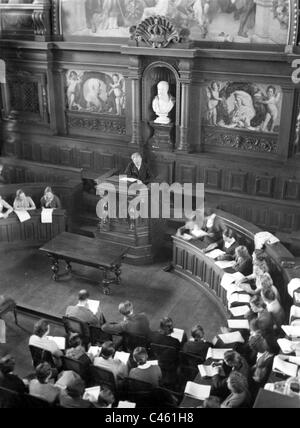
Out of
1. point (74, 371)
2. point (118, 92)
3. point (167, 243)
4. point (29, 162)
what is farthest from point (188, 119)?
point (74, 371)

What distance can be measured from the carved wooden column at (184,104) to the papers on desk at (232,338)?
581cm

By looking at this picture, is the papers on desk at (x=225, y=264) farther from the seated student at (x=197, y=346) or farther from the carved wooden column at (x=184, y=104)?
the carved wooden column at (x=184, y=104)

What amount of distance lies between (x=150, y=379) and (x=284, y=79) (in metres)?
6.93

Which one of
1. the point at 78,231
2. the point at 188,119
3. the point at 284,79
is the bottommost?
the point at 78,231

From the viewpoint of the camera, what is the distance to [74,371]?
669 centimetres

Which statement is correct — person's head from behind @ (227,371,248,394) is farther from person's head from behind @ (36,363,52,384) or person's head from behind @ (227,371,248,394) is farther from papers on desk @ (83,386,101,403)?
person's head from behind @ (36,363,52,384)

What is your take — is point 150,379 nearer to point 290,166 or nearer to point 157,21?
point 290,166

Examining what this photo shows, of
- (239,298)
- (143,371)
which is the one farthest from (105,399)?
(239,298)

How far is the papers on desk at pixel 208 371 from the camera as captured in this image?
652cm

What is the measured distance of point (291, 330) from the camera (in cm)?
695

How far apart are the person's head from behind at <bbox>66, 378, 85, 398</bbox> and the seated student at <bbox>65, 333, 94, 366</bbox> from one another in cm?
55

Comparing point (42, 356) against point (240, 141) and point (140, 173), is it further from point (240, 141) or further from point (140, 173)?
point (240, 141)

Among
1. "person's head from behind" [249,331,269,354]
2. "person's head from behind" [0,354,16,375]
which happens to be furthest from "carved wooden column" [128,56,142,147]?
"person's head from behind" [0,354,16,375]

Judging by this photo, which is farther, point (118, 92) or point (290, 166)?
point (118, 92)
